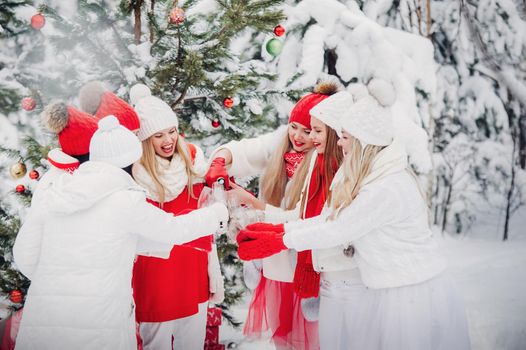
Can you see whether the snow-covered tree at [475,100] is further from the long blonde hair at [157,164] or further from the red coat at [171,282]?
the red coat at [171,282]

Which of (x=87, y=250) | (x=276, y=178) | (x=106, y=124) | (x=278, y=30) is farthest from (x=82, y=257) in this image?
(x=278, y=30)

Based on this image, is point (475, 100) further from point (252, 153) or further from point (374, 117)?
point (374, 117)

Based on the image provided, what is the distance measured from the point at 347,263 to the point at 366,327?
0.39 m

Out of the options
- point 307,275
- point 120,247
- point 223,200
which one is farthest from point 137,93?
point 307,275

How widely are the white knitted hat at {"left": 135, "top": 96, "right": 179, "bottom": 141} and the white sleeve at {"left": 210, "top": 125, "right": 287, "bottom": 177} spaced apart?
558mm

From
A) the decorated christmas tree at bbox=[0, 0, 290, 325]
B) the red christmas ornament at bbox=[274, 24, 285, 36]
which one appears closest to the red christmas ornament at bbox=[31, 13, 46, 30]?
the decorated christmas tree at bbox=[0, 0, 290, 325]

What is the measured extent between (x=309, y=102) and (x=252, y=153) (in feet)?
2.16

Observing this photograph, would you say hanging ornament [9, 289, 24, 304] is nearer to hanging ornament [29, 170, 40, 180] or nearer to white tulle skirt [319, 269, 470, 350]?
hanging ornament [29, 170, 40, 180]

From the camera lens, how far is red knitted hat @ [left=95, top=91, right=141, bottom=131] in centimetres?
277

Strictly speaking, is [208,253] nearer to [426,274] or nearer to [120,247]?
[120,247]

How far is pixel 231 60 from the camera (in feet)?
11.7

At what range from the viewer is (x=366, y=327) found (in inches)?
105

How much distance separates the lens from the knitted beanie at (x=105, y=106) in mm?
2776

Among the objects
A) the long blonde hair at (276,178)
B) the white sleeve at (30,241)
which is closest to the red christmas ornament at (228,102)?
the long blonde hair at (276,178)
